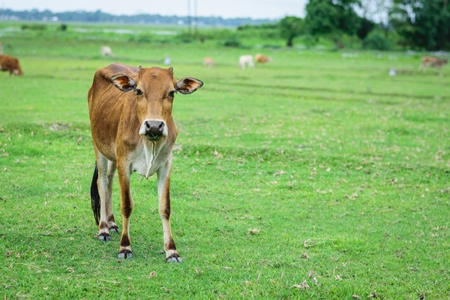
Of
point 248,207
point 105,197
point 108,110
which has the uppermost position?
point 108,110

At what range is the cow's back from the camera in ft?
26.3

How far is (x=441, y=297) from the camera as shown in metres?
6.79

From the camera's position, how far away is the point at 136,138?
7621mm

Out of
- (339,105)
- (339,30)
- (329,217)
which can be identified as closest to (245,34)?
(339,30)

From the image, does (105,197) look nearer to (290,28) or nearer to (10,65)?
(10,65)

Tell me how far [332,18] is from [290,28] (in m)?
6.37

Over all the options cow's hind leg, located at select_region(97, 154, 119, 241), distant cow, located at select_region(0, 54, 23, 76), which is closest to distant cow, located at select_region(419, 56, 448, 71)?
distant cow, located at select_region(0, 54, 23, 76)

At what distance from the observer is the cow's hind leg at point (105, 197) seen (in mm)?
8281

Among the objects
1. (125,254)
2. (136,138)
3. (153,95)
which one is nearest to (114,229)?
(125,254)

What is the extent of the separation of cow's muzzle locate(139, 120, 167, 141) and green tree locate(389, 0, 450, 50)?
247ft

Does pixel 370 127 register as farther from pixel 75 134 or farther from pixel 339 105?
pixel 75 134

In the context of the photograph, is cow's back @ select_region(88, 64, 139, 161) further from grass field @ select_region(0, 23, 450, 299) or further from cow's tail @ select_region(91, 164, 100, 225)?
grass field @ select_region(0, 23, 450, 299)

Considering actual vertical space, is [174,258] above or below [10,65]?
below

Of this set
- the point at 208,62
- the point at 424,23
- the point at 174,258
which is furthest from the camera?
the point at 424,23
